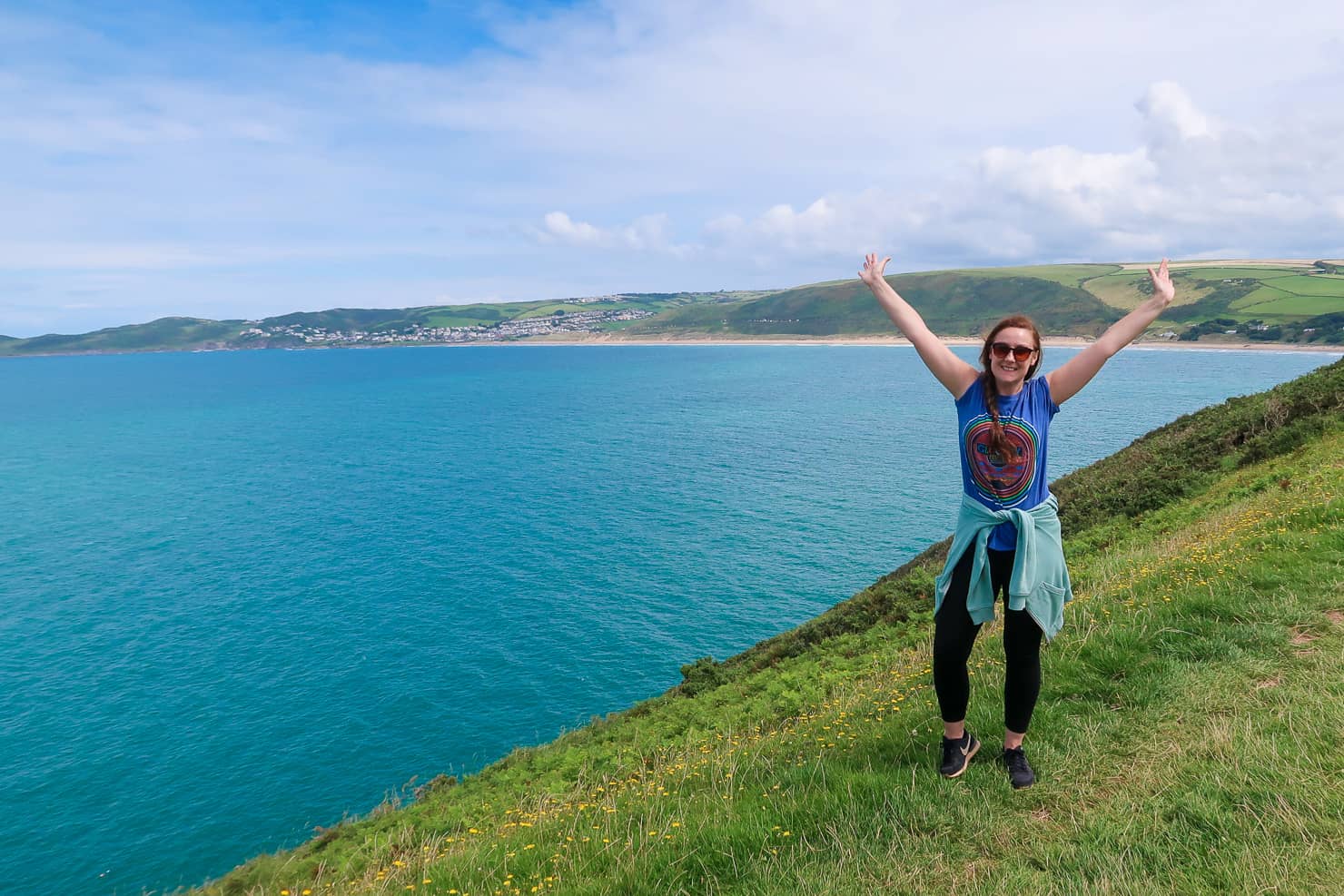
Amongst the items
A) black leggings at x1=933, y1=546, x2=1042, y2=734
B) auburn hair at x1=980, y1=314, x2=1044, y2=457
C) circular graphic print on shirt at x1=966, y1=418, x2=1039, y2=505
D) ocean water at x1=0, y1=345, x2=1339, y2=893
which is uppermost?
auburn hair at x1=980, y1=314, x2=1044, y2=457

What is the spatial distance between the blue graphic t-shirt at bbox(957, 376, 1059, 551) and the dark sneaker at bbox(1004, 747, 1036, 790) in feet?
4.71

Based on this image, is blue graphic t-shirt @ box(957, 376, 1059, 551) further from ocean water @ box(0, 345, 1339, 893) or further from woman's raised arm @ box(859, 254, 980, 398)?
ocean water @ box(0, 345, 1339, 893)

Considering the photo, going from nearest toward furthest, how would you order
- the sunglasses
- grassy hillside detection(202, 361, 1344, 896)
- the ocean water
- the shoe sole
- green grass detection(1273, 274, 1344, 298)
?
1. grassy hillside detection(202, 361, 1344, 896)
2. the sunglasses
3. the shoe sole
4. the ocean water
5. green grass detection(1273, 274, 1344, 298)

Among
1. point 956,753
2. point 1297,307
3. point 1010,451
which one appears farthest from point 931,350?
point 1297,307

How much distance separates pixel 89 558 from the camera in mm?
40469

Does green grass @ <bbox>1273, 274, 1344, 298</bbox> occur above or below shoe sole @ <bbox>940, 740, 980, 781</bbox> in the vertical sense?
above

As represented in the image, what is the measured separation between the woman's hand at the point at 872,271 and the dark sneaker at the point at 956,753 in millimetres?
3306

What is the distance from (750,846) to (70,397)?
183 meters

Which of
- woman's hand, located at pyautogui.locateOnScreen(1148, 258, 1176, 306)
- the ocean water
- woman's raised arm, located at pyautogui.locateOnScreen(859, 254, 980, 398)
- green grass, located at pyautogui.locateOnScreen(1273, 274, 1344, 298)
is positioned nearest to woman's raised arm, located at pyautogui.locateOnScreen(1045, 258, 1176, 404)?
woman's hand, located at pyautogui.locateOnScreen(1148, 258, 1176, 306)

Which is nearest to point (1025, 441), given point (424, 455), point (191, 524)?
point (191, 524)

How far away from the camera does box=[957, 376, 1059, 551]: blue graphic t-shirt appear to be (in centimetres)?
421

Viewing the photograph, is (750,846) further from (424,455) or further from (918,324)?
(424,455)

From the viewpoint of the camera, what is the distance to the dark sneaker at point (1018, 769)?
438 cm

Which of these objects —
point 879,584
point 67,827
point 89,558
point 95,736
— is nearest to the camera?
point 67,827
